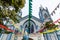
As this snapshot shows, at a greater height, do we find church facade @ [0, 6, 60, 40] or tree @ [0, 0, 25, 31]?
tree @ [0, 0, 25, 31]

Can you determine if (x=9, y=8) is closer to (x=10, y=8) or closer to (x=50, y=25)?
(x=10, y=8)

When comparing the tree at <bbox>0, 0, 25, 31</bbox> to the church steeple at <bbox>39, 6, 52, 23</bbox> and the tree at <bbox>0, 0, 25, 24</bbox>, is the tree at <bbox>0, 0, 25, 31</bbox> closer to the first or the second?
the tree at <bbox>0, 0, 25, 24</bbox>

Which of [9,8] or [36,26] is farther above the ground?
[9,8]

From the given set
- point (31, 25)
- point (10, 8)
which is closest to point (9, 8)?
point (10, 8)

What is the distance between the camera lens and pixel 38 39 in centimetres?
138

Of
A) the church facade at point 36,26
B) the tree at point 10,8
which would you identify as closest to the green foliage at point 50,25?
the church facade at point 36,26

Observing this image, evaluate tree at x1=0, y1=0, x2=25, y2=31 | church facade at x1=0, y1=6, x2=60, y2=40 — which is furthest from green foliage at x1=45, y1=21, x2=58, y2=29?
tree at x1=0, y1=0, x2=25, y2=31

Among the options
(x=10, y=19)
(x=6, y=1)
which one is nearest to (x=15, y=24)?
(x=10, y=19)

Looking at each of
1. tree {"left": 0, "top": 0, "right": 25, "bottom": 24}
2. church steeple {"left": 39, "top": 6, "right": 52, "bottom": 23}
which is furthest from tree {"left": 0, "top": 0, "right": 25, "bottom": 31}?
church steeple {"left": 39, "top": 6, "right": 52, "bottom": 23}

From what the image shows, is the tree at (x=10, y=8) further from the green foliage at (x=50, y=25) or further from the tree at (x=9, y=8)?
the green foliage at (x=50, y=25)

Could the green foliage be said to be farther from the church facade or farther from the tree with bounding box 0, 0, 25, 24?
the tree with bounding box 0, 0, 25, 24

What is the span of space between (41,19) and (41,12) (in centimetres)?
4

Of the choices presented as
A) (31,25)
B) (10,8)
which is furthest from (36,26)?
(10,8)

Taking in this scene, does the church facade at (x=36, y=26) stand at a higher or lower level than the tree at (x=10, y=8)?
lower
